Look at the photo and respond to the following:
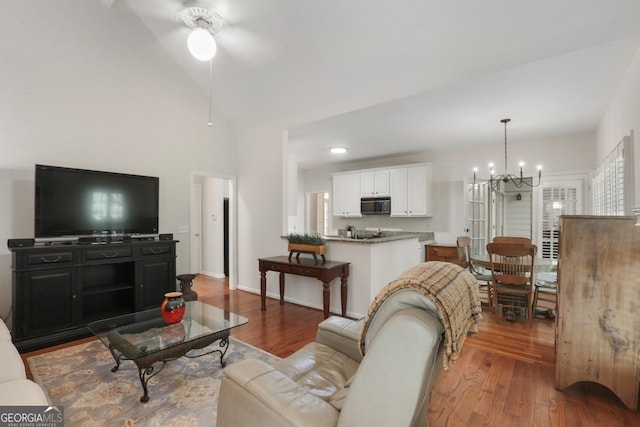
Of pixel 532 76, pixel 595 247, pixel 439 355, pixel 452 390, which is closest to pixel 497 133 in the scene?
pixel 532 76

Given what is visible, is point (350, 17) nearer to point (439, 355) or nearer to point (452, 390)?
point (439, 355)

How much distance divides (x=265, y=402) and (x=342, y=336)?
0.82 meters

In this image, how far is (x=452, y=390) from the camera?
2133mm

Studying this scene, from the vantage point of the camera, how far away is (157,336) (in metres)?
2.20

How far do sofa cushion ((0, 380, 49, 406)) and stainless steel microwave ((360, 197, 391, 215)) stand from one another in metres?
5.65

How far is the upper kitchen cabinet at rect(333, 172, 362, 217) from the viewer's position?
684cm

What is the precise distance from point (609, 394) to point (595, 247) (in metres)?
1.09

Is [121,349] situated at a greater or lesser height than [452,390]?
greater

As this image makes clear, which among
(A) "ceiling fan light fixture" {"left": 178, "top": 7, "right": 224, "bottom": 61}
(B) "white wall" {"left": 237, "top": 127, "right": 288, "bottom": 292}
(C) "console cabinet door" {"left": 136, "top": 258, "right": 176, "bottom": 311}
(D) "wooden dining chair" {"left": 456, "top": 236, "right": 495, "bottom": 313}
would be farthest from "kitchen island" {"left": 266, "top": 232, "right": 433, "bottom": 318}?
(A) "ceiling fan light fixture" {"left": 178, "top": 7, "right": 224, "bottom": 61}

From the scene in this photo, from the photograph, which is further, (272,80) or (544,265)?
(272,80)

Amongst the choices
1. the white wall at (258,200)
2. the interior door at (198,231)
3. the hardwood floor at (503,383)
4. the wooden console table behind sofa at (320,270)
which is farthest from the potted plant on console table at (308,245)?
the interior door at (198,231)

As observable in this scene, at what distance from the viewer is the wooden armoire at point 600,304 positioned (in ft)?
6.35

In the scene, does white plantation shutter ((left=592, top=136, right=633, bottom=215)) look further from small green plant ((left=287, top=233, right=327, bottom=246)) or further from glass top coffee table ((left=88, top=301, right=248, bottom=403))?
glass top coffee table ((left=88, top=301, right=248, bottom=403))

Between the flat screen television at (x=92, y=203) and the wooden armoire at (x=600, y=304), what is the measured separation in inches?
172
